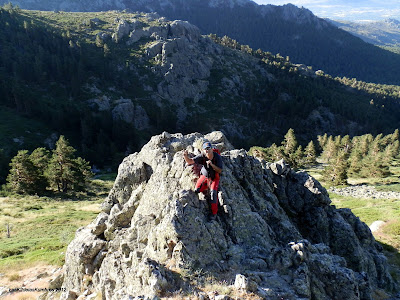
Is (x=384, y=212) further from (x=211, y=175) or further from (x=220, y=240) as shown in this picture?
(x=211, y=175)

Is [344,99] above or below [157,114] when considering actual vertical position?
above

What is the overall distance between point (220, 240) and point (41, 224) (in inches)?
1395

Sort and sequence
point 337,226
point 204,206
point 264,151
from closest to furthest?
point 204,206
point 337,226
point 264,151

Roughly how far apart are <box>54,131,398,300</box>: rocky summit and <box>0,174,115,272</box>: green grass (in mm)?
9383

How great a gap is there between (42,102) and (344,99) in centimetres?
19269

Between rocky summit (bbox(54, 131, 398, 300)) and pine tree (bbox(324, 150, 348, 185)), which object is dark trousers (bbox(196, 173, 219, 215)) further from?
pine tree (bbox(324, 150, 348, 185))

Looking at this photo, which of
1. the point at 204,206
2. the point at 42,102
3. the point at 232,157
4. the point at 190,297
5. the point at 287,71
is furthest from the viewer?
the point at 287,71

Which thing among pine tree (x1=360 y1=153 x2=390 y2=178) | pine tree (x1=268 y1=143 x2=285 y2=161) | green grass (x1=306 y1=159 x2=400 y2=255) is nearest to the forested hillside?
pine tree (x1=268 y1=143 x2=285 y2=161)

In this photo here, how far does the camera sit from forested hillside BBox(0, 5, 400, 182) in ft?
349

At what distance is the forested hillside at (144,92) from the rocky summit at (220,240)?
279 feet

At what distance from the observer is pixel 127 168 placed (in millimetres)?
18281

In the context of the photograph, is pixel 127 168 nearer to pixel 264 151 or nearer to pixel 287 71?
pixel 264 151

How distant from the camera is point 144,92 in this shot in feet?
495

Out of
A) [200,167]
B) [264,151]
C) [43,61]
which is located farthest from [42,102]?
[200,167]
